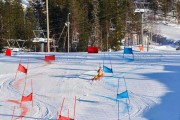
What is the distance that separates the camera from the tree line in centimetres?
4803

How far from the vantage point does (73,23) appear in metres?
48.6

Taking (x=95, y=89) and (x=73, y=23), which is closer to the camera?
(x=95, y=89)

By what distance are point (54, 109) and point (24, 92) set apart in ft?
7.78

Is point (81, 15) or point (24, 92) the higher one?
point (81, 15)

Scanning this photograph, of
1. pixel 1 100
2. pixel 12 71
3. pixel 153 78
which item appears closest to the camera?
pixel 1 100

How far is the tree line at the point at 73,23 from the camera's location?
4803cm

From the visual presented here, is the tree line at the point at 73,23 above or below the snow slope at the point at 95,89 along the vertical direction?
above

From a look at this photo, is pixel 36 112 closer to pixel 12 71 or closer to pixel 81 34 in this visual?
pixel 12 71

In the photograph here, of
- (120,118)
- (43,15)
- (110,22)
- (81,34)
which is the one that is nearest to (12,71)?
(120,118)

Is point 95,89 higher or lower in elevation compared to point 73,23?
lower

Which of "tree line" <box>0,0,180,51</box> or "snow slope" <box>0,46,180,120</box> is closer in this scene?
"snow slope" <box>0,46,180,120</box>

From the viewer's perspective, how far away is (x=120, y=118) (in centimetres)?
858

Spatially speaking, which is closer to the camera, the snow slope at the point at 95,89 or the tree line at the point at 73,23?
the snow slope at the point at 95,89

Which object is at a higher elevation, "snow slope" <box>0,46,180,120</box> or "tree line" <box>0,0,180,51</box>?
"tree line" <box>0,0,180,51</box>
